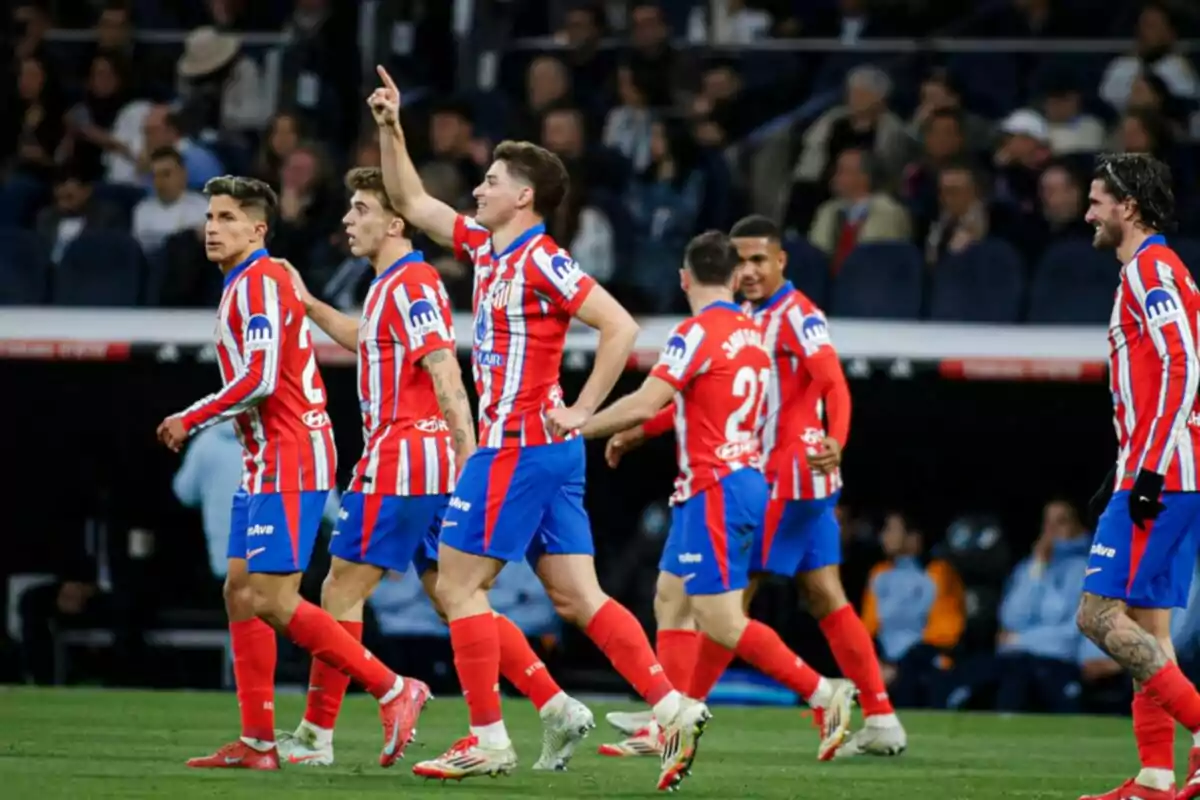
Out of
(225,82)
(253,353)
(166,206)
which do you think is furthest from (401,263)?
(225,82)

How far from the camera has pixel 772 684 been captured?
1388cm

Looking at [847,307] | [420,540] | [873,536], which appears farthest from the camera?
[873,536]

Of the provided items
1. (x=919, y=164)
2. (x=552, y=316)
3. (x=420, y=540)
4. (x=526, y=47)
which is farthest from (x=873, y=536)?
(x=552, y=316)

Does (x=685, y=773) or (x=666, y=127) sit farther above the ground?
(x=666, y=127)

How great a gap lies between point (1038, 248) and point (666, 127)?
268 cm

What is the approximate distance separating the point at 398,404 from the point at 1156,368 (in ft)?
9.54

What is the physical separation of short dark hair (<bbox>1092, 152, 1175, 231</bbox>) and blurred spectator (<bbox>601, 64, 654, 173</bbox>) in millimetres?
7935

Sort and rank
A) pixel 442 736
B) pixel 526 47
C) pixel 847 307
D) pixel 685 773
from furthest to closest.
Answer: pixel 526 47
pixel 847 307
pixel 442 736
pixel 685 773

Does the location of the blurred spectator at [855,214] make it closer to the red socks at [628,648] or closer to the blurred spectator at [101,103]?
the blurred spectator at [101,103]

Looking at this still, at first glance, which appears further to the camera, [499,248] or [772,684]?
[772,684]

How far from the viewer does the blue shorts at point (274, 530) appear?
8180 millimetres

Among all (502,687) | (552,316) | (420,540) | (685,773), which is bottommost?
(502,687)

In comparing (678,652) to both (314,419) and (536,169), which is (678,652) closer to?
(314,419)

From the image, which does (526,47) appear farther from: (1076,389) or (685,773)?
(685,773)
